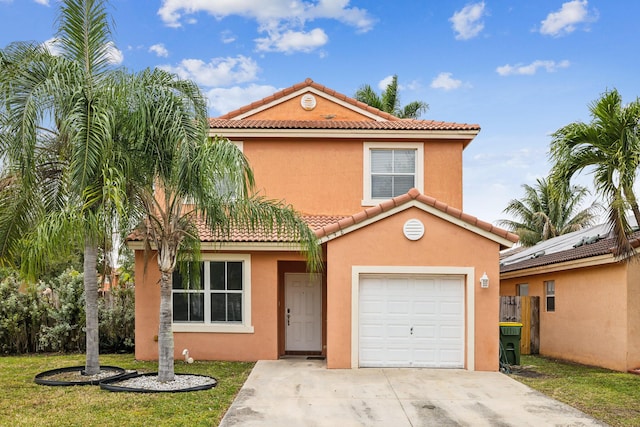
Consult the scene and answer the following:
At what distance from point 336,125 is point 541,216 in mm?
25658

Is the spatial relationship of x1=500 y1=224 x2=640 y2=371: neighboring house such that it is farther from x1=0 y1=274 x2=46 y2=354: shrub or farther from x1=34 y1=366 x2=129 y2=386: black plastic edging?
x1=0 y1=274 x2=46 y2=354: shrub

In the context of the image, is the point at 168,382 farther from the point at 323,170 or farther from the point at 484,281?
the point at 323,170

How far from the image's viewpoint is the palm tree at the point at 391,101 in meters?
30.9

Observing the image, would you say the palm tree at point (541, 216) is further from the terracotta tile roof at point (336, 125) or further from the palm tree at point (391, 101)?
the terracotta tile roof at point (336, 125)

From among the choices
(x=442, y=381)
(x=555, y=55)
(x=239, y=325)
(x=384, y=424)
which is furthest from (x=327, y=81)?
(x=384, y=424)

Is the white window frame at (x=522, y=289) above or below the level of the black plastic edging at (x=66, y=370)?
above

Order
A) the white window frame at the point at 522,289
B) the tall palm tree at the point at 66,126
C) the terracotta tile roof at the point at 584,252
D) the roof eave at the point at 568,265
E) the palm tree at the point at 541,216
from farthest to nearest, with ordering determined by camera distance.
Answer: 1. the palm tree at the point at 541,216
2. the white window frame at the point at 522,289
3. the roof eave at the point at 568,265
4. the terracotta tile roof at the point at 584,252
5. the tall palm tree at the point at 66,126

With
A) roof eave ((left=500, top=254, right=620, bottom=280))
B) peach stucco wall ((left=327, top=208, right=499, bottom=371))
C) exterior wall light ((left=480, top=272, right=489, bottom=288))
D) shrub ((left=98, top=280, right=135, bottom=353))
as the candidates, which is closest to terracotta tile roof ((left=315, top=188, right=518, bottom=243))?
peach stucco wall ((left=327, top=208, right=499, bottom=371))

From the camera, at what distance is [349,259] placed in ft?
42.1

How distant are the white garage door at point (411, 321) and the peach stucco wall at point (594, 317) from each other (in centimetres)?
381

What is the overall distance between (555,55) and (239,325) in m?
12.8

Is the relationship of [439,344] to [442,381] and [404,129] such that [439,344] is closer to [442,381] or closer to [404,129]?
[442,381]

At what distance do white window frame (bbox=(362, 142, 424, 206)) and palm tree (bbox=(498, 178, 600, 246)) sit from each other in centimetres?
2298

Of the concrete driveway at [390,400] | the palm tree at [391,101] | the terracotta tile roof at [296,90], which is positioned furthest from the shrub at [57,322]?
the palm tree at [391,101]
